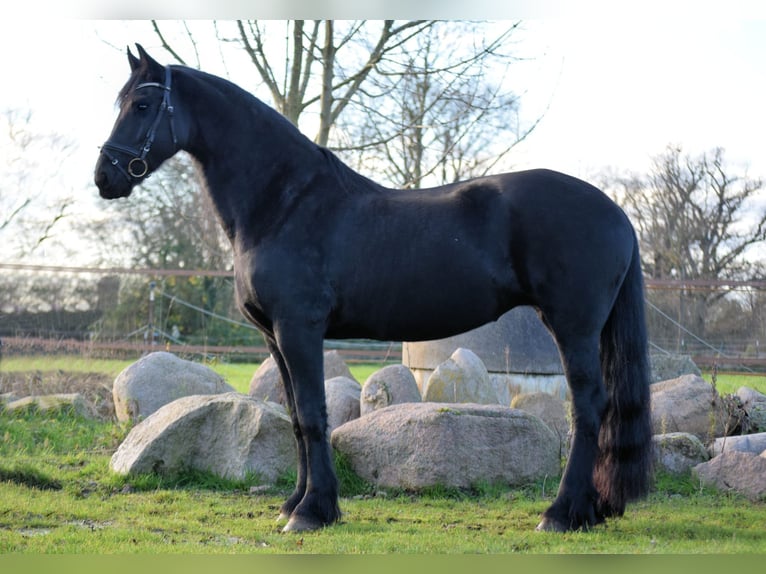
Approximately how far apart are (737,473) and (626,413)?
4.81ft

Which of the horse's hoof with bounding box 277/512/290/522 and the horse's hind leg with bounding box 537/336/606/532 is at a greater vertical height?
the horse's hind leg with bounding box 537/336/606/532

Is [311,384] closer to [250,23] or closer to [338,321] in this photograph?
[338,321]

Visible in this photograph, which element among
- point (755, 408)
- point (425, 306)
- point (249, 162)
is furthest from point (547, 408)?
point (249, 162)

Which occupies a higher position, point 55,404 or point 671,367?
point 671,367

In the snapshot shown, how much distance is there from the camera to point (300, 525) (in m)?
4.32

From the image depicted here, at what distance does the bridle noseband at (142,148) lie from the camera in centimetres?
458

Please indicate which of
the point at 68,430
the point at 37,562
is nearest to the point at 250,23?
the point at 68,430

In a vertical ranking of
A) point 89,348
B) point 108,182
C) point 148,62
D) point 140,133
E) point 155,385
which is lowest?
point 155,385

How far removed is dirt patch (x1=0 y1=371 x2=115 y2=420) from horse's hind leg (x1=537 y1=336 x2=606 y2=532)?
20.8ft

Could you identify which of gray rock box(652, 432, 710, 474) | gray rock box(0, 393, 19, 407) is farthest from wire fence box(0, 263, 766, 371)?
gray rock box(652, 432, 710, 474)

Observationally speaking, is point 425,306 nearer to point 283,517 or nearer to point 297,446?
point 297,446

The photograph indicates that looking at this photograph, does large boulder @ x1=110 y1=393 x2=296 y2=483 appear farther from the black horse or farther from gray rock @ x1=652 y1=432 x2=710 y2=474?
gray rock @ x1=652 y1=432 x2=710 y2=474

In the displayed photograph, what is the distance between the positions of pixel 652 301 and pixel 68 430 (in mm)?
9108

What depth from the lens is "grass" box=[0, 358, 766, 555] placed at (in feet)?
13.2
